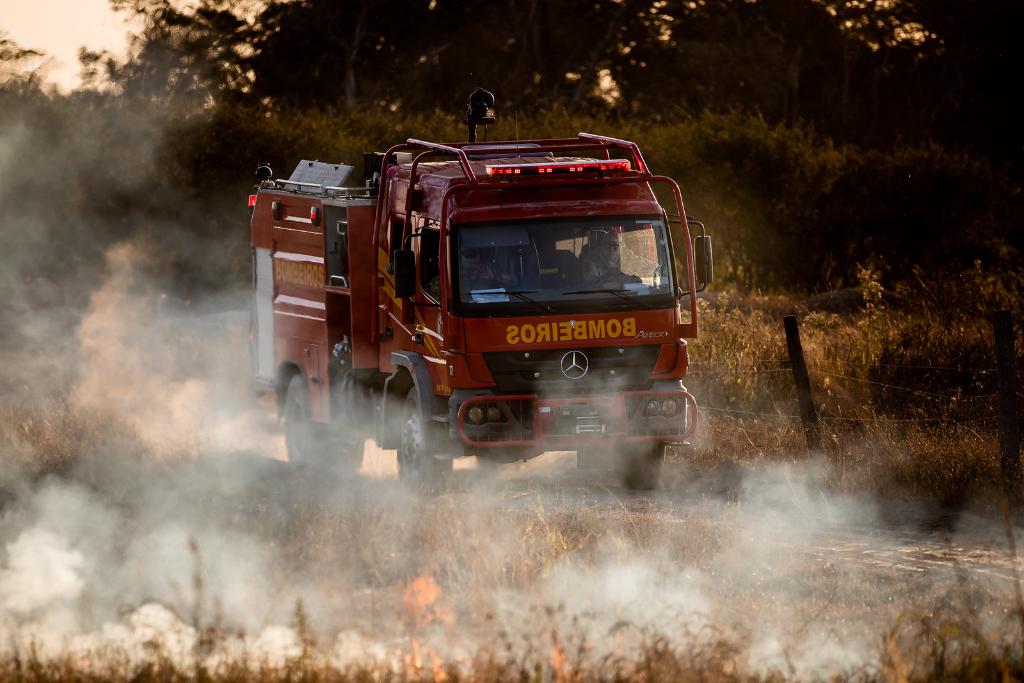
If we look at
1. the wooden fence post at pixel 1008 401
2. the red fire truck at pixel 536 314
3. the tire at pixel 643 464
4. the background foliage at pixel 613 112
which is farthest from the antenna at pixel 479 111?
the background foliage at pixel 613 112

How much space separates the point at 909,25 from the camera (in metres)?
50.8

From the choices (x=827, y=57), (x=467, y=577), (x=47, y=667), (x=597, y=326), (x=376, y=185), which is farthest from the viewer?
(x=827, y=57)

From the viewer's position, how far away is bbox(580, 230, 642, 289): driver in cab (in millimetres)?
12641

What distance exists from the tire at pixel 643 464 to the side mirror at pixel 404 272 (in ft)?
7.51

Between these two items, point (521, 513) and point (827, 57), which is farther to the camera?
point (827, 57)

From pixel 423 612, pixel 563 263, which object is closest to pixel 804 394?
pixel 563 263

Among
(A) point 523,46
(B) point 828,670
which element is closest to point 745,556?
(B) point 828,670

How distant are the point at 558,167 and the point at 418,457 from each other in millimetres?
2638

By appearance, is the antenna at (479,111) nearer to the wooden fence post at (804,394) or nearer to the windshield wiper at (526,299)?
the windshield wiper at (526,299)

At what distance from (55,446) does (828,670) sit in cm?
911

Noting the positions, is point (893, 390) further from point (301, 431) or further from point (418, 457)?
point (301, 431)

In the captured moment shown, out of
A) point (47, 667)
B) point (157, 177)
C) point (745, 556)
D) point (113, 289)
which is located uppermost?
point (47, 667)

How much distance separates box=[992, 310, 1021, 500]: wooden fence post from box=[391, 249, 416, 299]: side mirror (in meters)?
4.51

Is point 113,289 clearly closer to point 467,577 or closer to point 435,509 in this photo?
point 435,509
